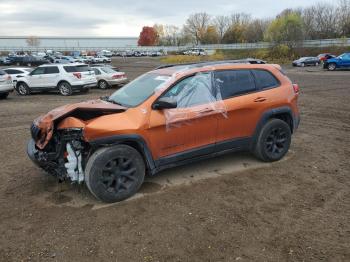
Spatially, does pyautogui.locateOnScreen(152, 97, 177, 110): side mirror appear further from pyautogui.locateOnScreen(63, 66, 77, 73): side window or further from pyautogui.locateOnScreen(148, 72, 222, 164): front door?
pyautogui.locateOnScreen(63, 66, 77, 73): side window

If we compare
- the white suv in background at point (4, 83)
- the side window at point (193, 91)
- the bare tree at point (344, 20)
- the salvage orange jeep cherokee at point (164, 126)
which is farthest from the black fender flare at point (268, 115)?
the bare tree at point (344, 20)

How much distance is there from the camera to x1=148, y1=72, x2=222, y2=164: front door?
4.82m

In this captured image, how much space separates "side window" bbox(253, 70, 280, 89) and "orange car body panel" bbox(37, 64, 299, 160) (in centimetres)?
8

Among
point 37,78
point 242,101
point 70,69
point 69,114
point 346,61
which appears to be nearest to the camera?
point 69,114

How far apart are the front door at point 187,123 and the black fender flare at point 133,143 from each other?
0.11m

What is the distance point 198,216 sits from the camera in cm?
423

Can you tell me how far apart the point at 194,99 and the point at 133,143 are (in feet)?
3.76

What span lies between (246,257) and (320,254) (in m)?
0.74

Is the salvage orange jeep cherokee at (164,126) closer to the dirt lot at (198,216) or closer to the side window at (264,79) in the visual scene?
the side window at (264,79)

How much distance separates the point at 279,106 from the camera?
233 inches

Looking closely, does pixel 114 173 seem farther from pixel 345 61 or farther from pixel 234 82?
pixel 345 61

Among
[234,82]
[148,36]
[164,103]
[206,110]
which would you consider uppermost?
[148,36]

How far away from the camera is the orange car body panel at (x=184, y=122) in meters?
4.54

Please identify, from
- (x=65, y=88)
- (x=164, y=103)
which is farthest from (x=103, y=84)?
(x=164, y=103)
